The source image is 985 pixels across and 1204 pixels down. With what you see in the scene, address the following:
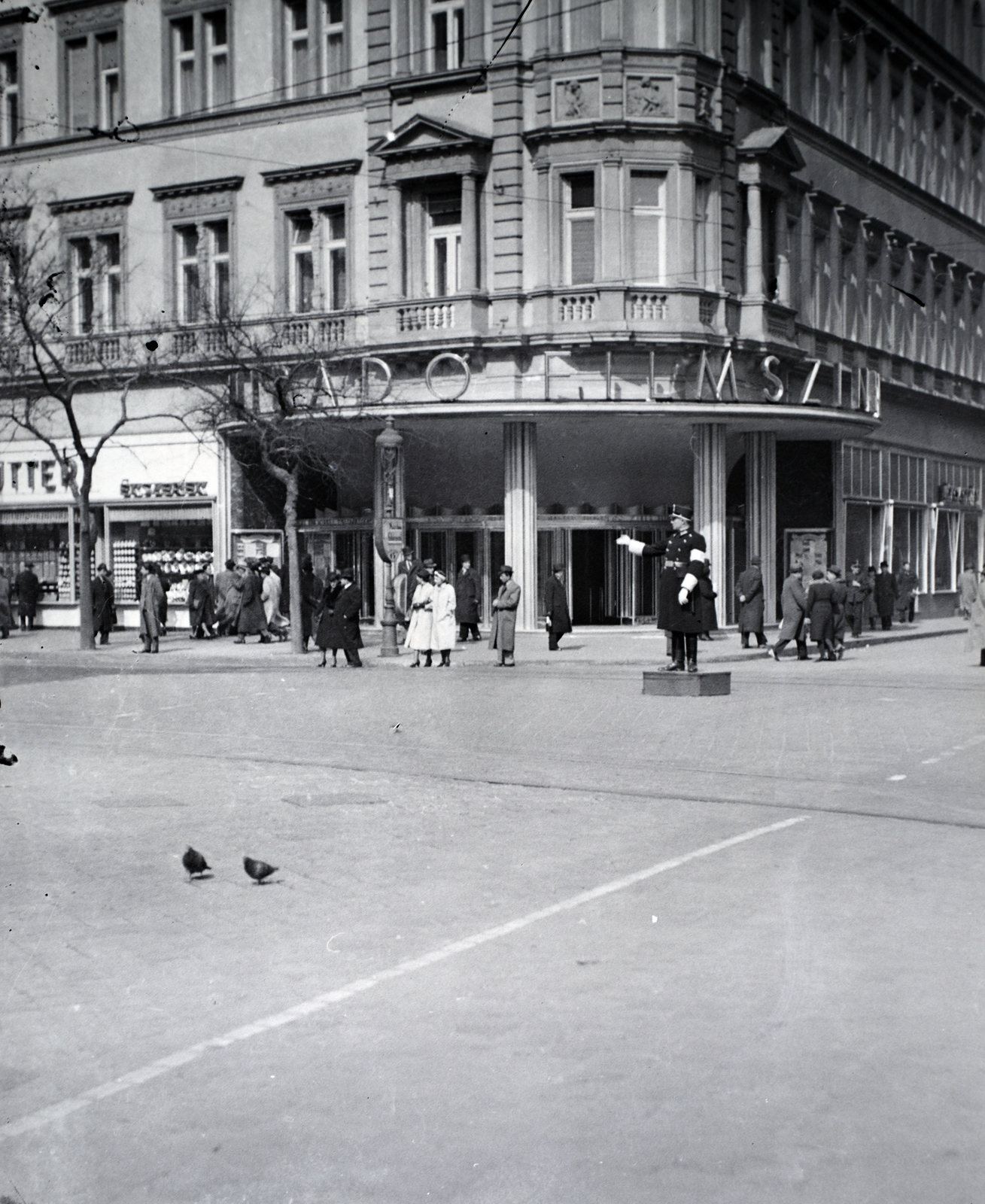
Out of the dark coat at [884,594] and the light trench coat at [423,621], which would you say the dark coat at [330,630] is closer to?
the light trench coat at [423,621]

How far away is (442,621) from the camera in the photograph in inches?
1016

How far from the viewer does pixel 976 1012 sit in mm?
5852

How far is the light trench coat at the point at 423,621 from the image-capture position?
25.7 meters

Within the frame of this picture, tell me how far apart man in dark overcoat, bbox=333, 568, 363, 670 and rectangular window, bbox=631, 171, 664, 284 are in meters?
10.2

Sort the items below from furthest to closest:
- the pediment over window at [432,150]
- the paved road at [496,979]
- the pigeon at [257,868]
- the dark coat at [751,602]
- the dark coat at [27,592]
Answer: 1. the dark coat at [27,592]
2. the pediment over window at [432,150]
3. the dark coat at [751,602]
4. the pigeon at [257,868]
5. the paved road at [496,979]

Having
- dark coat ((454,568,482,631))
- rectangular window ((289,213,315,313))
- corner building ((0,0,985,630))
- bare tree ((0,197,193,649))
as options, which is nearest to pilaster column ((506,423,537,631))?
corner building ((0,0,985,630))

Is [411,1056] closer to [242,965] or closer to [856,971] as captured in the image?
[242,965]

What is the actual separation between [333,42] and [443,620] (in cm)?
1524

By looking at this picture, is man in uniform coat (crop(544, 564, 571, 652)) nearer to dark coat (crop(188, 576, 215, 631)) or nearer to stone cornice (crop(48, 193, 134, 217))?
dark coat (crop(188, 576, 215, 631))

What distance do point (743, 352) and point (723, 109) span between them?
4875mm

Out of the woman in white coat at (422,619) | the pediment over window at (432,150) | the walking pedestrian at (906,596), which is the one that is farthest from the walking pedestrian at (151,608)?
the walking pedestrian at (906,596)

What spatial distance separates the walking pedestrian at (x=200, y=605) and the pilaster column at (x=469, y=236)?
8.17 metres

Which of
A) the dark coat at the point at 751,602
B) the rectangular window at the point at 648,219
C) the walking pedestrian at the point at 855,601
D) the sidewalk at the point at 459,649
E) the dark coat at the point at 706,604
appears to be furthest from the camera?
the walking pedestrian at the point at 855,601

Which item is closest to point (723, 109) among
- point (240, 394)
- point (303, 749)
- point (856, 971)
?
point (240, 394)
